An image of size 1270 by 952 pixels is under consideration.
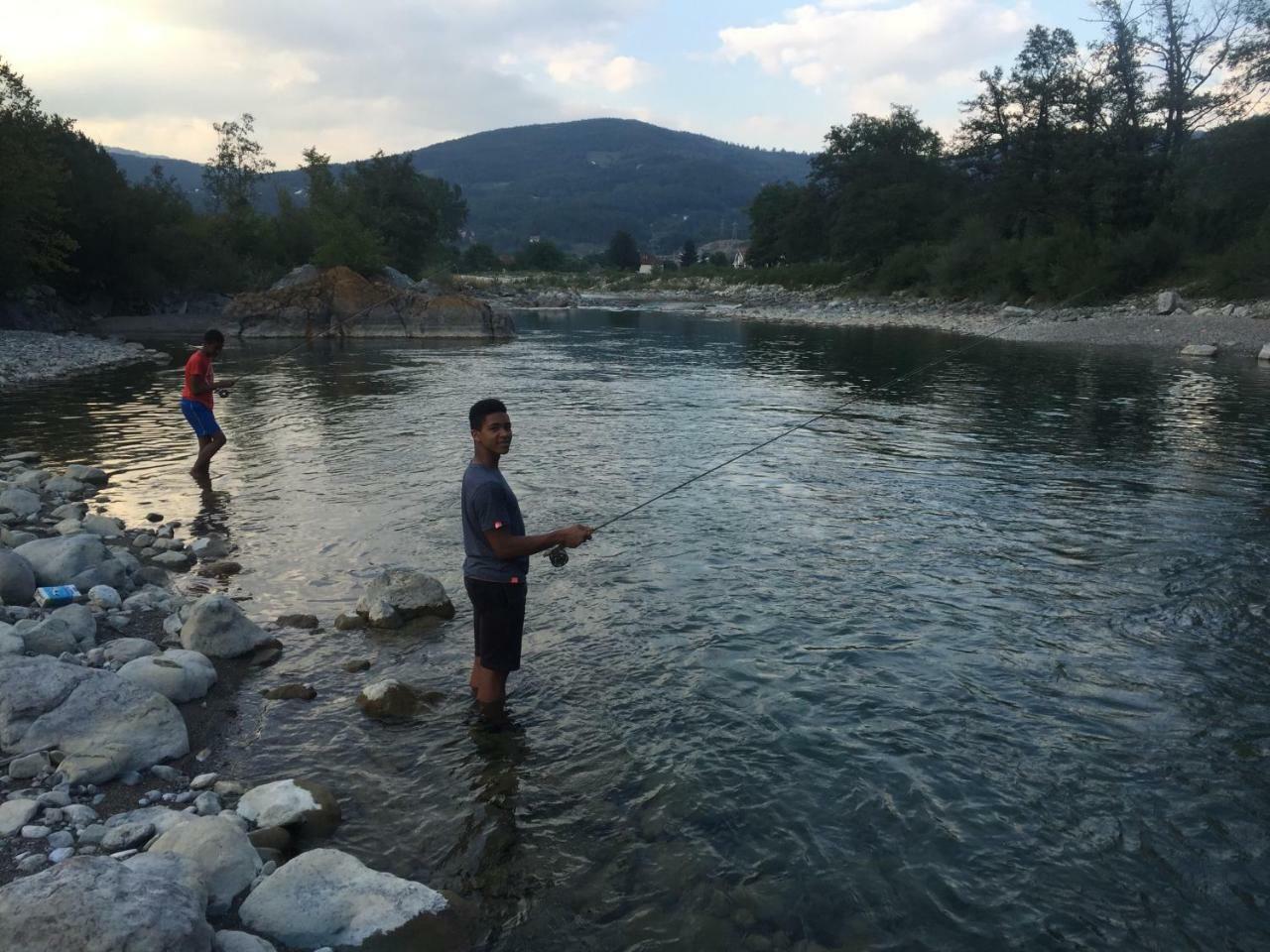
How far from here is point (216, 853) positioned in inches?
184

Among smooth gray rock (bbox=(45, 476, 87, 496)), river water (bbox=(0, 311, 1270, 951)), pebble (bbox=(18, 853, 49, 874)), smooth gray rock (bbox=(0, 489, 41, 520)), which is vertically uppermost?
smooth gray rock (bbox=(0, 489, 41, 520))

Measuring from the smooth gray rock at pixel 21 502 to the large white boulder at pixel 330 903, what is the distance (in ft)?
29.6

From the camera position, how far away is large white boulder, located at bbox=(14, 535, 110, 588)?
29.1 feet

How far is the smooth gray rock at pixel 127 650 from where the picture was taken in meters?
7.30

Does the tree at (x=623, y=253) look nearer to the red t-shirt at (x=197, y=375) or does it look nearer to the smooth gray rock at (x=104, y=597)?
the red t-shirt at (x=197, y=375)

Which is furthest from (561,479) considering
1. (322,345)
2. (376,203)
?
(376,203)

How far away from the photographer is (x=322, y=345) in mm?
46375

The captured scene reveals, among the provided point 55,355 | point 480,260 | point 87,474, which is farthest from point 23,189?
point 480,260

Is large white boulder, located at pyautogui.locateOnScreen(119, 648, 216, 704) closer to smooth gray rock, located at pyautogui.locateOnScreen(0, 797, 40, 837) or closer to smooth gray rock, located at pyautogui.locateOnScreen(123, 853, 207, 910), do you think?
smooth gray rock, located at pyautogui.locateOnScreen(0, 797, 40, 837)

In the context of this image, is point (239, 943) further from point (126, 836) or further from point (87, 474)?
point (87, 474)

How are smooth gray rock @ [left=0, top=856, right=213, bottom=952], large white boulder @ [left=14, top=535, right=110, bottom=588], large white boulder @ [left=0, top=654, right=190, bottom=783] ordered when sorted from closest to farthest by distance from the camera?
smooth gray rock @ [left=0, top=856, right=213, bottom=952] < large white boulder @ [left=0, top=654, right=190, bottom=783] < large white boulder @ [left=14, top=535, right=110, bottom=588]

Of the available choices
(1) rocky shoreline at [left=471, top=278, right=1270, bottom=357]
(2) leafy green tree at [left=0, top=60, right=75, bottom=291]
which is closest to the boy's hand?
(1) rocky shoreline at [left=471, top=278, right=1270, bottom=357]

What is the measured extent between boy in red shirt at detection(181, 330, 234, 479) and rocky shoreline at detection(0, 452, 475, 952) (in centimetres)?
478

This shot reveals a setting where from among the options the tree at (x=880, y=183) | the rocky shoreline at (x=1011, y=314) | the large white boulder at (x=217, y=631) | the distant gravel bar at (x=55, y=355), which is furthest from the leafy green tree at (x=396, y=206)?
the large white boulder at (x=217, y=631)
